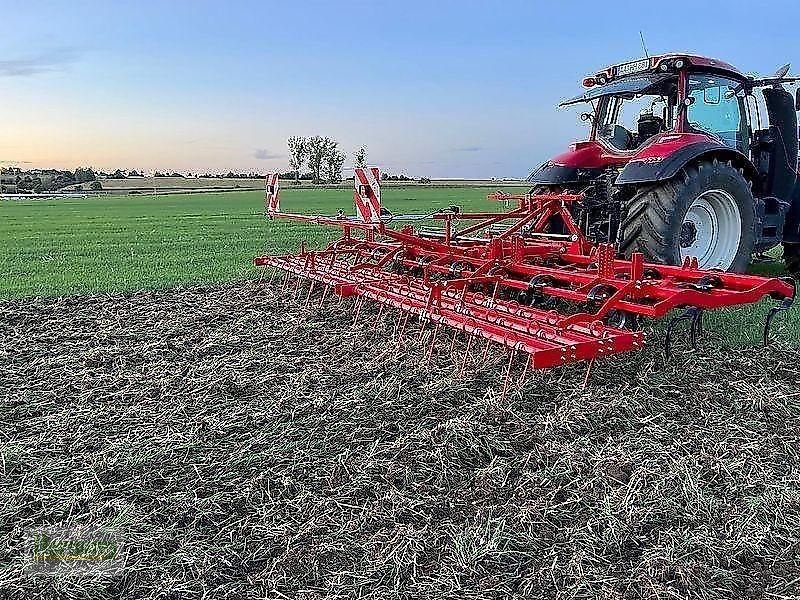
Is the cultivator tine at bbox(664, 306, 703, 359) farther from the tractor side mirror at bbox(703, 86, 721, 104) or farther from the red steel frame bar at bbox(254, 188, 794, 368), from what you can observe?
the tractor side mirror at bbox(703, 86, 721, 104)

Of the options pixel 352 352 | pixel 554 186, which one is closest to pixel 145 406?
pixel 352 352

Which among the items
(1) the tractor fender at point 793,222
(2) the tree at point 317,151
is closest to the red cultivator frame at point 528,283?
(1) the tractor fender at point 793,222

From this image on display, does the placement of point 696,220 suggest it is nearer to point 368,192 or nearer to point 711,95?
point 711,95

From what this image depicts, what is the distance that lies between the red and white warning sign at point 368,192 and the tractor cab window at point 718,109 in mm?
2808

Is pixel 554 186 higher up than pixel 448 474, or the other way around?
pixel 554 186

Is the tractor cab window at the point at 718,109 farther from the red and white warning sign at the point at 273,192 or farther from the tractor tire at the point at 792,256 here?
the red and white warning sign at the point at 273,192

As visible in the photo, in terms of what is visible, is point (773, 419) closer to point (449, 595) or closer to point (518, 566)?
point (518, 566)

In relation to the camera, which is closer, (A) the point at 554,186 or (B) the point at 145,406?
(B) the point at 145,406

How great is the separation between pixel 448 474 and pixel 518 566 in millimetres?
669

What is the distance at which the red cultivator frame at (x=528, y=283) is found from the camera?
404 centimetres

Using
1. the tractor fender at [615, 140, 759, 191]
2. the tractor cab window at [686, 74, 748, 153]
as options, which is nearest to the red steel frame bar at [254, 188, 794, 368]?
the tractor fender at [615, 140, 759, 191]

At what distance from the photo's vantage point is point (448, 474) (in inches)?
128

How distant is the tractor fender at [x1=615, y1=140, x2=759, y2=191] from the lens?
5402mm
